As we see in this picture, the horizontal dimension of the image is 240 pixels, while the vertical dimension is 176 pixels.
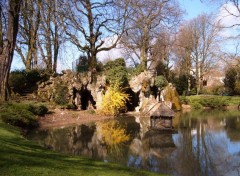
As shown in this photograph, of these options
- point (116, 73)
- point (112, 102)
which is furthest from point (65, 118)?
point (116, 73)

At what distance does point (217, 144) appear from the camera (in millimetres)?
12477

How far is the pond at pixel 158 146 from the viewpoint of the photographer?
363 inches

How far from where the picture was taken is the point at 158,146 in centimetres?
1221

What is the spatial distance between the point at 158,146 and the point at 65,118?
10361 millimetres

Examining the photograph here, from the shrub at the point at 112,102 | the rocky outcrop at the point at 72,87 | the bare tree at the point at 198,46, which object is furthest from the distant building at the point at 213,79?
the rocky outcrop at the point at 72,87

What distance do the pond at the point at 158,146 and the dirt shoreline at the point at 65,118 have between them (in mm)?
1715

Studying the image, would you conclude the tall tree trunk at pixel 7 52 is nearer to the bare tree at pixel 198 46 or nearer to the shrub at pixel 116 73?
the shrub at pixel 116 73

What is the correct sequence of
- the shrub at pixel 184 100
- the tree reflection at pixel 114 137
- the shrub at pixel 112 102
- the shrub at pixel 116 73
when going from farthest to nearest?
the shrub at pixel 184 100
the shrub at pixel 116 73
the shrub at pixel 112 102
the tree reflection at pixel 114 137

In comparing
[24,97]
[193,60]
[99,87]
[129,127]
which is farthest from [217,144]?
[193,60]

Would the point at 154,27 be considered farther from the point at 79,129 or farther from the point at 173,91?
the point at 79,129

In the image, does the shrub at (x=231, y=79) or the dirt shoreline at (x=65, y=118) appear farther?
the shrub at (x=231, y=79)

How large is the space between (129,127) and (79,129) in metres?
3.07

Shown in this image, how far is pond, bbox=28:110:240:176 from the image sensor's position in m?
9.23

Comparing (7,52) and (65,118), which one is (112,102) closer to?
(65,118)
